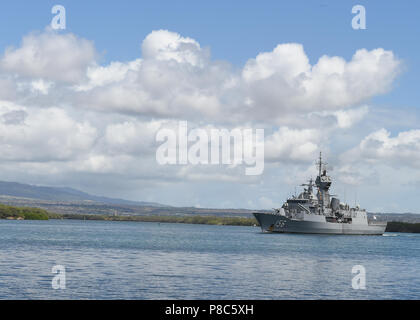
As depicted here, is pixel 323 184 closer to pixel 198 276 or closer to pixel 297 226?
pixel 297 226

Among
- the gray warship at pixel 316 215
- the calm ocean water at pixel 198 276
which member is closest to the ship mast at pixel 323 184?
the gray warship at pixel 316 215

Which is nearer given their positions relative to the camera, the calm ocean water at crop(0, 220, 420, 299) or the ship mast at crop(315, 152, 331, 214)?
the calm ocean water at crop(0, 220, 420, 299)

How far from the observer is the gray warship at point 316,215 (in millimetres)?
171500

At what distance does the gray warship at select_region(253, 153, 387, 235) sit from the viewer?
172 meters

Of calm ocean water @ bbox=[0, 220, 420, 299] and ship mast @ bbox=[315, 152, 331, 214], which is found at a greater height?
ship mast @ bbox=[315, 152, 331, 214]

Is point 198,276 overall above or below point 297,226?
below

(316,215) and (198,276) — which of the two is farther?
(316,215)

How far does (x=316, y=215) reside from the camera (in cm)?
17238

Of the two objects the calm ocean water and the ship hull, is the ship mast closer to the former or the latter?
the ship hull

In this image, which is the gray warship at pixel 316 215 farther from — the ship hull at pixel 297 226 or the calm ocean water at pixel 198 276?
the calm ocean water at pixel 198 276

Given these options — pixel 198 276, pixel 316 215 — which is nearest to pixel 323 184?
pixel 316 215

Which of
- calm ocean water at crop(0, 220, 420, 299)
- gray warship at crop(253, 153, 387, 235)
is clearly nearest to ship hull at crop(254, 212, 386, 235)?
gray warship at crop(253, 153, 387, 235)
